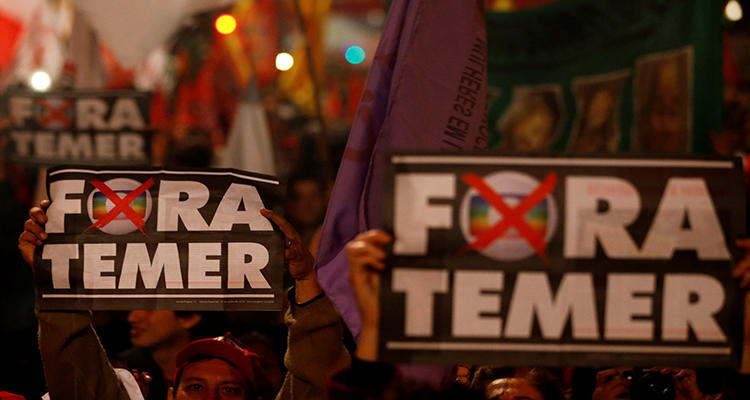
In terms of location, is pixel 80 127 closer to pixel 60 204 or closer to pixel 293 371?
pixel 60 204

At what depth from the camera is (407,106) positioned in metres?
2.72

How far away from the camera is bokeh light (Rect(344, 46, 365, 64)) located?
25.4 meters

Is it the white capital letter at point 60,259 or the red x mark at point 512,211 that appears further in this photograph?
the white capital letter at point 60,259

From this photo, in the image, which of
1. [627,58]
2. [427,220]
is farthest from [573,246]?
[627,58]

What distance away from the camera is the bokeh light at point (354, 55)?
83.3ft

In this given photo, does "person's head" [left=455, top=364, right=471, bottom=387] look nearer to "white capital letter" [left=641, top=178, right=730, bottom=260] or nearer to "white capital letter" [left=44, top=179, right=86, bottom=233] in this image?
"white capital letter" [left=641, top=178, right=730, bottom=260]

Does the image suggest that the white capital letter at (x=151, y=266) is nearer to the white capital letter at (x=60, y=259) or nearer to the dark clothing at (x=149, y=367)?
the white capital letter at (x=60, y=259)

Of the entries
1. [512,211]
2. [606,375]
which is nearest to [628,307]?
[512,211]

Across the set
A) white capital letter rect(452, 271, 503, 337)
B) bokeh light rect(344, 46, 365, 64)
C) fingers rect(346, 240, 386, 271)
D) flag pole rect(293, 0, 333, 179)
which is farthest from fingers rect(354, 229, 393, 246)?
bokeh light rect(344, 46, 365, 64)

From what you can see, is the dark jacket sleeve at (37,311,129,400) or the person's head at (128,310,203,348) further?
the person's head at (128,310,203,348)

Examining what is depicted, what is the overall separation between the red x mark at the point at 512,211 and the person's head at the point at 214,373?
101 centimetres

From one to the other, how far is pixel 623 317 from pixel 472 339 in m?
0.37

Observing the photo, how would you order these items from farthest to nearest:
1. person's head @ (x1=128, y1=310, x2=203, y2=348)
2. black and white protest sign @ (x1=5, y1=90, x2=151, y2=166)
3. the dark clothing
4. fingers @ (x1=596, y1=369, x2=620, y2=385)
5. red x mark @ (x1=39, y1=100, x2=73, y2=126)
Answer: red x mark @ (x1=39, y1=100, x2=73, y2=126) → black and white protest sign @ (x1=5, y1=90, x2=151, y2=166) → person's head @ (x1=128, y1=310, x2=203, y2=348) → the dark clothing → fingers @ (x1=596, y1=369, x2=620, y2=385)

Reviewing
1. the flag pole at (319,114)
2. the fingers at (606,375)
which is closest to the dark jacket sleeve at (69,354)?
the fingers at (606,375)
